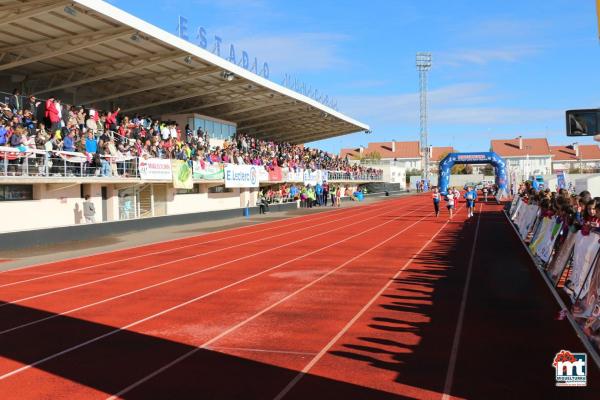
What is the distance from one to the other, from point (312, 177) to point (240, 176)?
13.7 metres

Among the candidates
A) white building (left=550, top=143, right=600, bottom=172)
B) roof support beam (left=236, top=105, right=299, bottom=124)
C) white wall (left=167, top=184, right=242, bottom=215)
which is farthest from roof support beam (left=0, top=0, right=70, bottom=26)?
white building (left=550, top=143, right=600, bottom=172)

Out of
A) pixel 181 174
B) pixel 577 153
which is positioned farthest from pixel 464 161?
pixel 577 153

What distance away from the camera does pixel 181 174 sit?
27422 mm

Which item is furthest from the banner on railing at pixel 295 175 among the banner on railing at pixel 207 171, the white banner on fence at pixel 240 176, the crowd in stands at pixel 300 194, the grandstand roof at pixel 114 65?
the banner on railing at pixel 207 171

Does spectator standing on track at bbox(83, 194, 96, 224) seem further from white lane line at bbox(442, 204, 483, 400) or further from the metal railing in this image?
white lane line at bbox(442, 204, 483, 400)

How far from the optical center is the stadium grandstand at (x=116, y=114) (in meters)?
19.5

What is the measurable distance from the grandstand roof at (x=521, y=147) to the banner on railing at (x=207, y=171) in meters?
93.0

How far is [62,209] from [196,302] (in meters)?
14.6

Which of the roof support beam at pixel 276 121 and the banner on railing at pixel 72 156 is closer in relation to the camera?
the banner on railing at pixel 72 156

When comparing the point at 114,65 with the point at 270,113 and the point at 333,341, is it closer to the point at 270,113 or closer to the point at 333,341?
the point at 270,113

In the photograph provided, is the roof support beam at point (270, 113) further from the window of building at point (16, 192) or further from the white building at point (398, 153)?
the white building at point (398, 153)

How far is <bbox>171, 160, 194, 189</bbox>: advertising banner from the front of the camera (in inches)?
1061

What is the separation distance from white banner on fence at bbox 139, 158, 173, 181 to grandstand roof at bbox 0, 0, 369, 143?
4359 millimetres

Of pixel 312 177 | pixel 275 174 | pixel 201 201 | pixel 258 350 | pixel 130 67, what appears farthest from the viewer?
pixel 312 177
